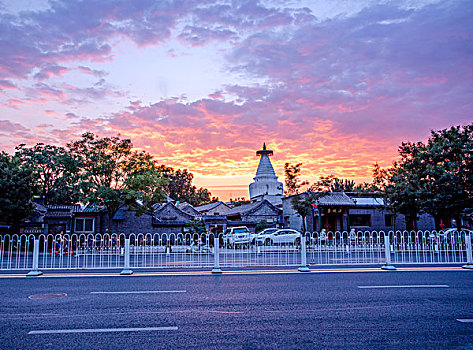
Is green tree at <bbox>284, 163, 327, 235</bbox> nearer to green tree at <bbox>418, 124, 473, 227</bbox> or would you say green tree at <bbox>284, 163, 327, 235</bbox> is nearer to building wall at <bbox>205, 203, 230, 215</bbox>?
green tree at <bbox>418, 124, 473, 227</bbox>

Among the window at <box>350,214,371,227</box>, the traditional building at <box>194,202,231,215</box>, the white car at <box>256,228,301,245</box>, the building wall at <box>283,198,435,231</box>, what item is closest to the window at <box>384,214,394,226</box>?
the building wall at <box>283,198,435,231</box>

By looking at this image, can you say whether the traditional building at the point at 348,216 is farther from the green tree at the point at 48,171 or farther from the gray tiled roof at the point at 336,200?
the green tree at the point at 48,171

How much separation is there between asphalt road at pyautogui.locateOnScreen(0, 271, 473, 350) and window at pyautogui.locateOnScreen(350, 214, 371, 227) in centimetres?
3320

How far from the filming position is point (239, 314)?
730 centimetres

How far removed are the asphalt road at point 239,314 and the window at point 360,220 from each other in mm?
33196

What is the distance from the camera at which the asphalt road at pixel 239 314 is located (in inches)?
224

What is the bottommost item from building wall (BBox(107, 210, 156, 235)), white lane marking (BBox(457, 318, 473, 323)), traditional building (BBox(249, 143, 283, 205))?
white lane marking (BBox(457, 318, 473, 323))

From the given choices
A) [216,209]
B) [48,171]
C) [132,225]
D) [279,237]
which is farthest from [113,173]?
[216,209]

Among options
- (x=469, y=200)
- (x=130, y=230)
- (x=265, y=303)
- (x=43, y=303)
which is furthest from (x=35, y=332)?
(x=130, y=230)

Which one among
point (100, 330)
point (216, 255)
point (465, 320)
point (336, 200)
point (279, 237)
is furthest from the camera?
point (336, 200)

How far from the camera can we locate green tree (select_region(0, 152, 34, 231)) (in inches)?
1190

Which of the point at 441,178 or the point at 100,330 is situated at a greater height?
the point at 441,178

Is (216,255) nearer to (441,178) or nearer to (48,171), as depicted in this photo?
(441,178)

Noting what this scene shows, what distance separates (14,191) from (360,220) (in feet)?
113
